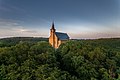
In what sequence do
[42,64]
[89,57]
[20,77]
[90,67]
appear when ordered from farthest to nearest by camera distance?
[89,57] → [90,67] → [42,64] → [20,77]

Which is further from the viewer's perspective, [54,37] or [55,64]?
[54,37]

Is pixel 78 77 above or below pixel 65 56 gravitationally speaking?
below

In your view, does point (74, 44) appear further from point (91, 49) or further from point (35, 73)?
point (35, 73)

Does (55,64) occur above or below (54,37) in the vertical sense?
below

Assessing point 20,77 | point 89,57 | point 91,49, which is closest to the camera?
point 20,77

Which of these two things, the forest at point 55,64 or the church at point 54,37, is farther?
the church at point 54,37

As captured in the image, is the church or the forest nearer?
the forest

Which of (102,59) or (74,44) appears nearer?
(102,59)

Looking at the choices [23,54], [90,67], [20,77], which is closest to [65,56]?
[90,67]
